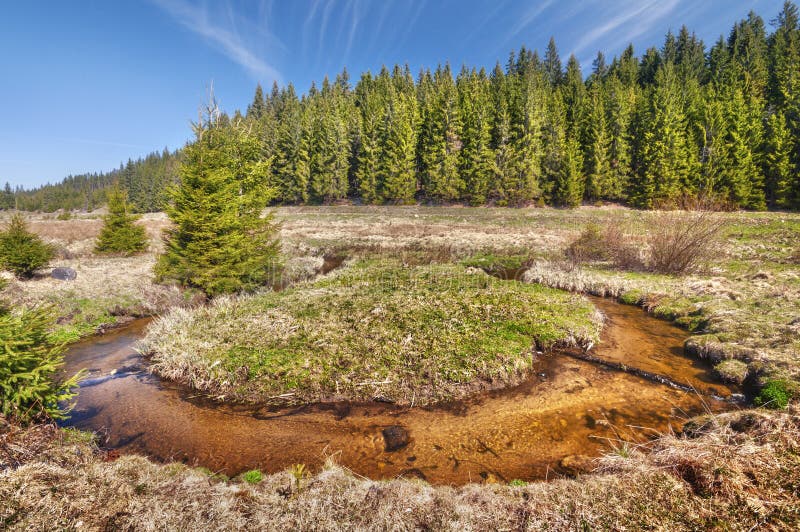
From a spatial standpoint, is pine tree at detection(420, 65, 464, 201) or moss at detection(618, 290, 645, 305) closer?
moss at detection(618, 290, 645, 305)

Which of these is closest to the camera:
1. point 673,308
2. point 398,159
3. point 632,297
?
point 673,308

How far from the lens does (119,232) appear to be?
26.0 m

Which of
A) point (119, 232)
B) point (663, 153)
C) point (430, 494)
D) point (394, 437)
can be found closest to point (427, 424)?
point (394, 437)

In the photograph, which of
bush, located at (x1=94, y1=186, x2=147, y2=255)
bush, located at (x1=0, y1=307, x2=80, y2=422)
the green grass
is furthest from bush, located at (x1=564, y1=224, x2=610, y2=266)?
bush, located at (x1=94, y1=186, x2=147, y2=255)

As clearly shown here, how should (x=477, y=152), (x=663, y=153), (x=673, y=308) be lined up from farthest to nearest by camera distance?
(x=477, y=152) → (x=663, y=153) → (x=673, y=308)

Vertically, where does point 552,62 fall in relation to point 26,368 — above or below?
above

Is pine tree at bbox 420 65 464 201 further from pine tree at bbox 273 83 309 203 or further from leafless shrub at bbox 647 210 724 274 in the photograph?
leafless shrub at bbox 647 210 724 274

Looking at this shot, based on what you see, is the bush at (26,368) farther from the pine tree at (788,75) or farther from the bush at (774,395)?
the pine tree at (788,75)

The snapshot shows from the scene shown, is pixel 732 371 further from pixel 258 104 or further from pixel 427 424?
pixel 258 104

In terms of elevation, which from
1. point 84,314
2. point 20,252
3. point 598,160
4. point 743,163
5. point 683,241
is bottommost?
point 84,314

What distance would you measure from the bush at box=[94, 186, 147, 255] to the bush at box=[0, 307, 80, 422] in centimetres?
2479

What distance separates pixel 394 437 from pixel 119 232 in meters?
29.5

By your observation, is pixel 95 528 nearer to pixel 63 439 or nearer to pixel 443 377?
pixel 63 439

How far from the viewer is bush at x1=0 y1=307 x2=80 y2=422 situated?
4.91 meters
